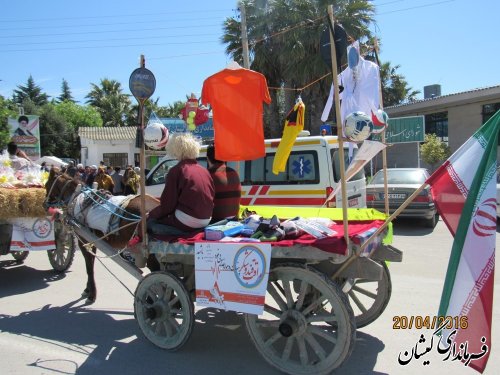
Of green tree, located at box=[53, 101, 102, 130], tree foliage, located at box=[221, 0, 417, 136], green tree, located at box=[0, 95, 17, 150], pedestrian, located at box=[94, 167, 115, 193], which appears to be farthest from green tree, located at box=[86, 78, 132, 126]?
pedestrian, located at box=[94, 167, 115, 193]

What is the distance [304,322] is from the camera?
3.40 metres

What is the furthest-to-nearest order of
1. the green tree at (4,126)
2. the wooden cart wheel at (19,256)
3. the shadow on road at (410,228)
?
the green tree at (4,126) < the shadow on road at (410,228) < the wooden cart wheel at (19,256)

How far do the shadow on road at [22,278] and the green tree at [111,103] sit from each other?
39.6 meters

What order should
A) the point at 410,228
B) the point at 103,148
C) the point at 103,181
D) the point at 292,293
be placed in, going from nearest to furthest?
the point at 292,293 < the point at 410,228 < the point at 103,181 < the point at 103,148

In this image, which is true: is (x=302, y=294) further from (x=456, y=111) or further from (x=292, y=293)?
(x=456, y=111)

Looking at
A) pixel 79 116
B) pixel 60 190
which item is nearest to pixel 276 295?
pixel 60 190

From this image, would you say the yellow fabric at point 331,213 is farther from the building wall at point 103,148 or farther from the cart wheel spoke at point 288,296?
the building wall at point 103,148

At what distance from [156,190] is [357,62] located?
6868 mm

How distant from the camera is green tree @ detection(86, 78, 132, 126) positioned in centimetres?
4503

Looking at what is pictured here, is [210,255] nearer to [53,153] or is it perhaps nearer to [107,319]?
[107,319]

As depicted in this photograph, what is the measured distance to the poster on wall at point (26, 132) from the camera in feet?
84.1

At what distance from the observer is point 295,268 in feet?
11.0

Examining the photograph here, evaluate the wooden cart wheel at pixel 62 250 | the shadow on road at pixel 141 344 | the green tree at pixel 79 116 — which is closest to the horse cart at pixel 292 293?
the shadow on road at pixel 141 344

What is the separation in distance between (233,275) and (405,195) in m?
8.15
